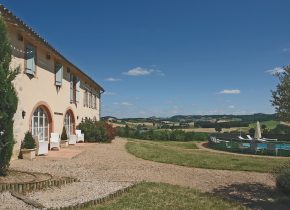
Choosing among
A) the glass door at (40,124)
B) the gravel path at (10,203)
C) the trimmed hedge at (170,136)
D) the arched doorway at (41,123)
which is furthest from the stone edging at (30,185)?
the trimmed hedge at (170,136)

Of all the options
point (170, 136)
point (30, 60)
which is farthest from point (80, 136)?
point (170, 136)

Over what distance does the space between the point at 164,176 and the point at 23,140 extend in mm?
6521

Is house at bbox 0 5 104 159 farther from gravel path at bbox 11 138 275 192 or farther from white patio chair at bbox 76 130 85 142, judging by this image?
gravel path at bbox 11 138 275 192

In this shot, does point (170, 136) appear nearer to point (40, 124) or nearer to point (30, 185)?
point (40, 124)

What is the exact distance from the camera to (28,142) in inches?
562

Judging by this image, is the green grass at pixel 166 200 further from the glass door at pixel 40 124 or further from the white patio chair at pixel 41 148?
the glass door at pixel 40 124

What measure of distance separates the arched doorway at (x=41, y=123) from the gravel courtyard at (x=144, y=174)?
8.64 ft

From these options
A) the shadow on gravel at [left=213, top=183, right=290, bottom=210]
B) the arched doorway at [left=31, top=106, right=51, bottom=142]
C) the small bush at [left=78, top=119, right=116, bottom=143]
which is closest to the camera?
the shadow on gravel at [left=213, top=183, right=290, bottom=210]

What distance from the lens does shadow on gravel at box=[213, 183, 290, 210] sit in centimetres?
812

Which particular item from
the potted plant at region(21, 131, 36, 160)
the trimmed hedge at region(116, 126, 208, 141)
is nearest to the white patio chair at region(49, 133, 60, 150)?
the potted plant at region(21, 131, 36, 160)

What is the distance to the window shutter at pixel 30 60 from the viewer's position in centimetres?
1475

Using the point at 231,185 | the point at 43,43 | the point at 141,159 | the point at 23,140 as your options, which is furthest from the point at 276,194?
the point at 43,43

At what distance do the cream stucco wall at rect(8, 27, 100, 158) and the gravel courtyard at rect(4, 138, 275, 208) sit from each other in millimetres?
1940

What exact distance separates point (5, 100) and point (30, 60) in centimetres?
582
